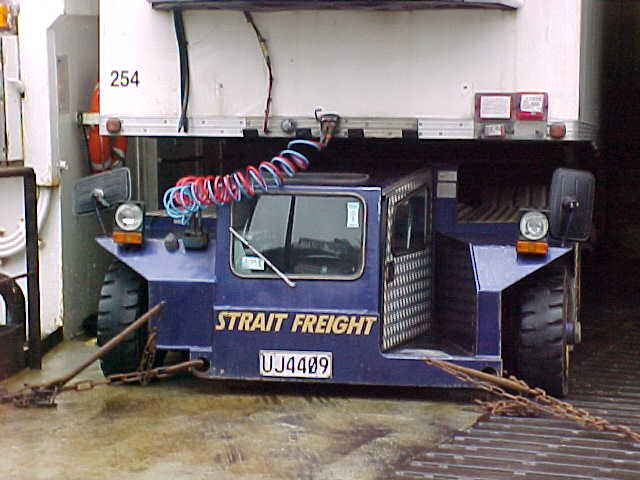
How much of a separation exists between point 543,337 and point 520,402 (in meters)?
0.58

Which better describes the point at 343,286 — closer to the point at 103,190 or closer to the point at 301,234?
the point at 301,234

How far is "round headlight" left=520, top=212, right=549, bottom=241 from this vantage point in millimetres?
7559

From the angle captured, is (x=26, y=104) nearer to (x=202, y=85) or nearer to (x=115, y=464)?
(x=202, y=85)

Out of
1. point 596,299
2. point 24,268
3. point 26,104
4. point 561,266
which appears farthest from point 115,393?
point 596,299

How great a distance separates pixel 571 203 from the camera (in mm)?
7406

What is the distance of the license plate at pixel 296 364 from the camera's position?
7.57 meters

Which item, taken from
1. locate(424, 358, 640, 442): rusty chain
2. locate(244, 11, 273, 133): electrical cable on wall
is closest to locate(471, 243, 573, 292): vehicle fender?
locate(424, 358, 640, 442): rusty chain

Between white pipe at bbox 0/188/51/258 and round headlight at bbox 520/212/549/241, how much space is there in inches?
140

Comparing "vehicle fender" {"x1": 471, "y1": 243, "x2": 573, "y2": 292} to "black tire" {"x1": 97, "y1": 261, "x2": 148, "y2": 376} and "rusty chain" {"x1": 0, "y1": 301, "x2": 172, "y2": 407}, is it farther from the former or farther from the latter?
"black tire" {"x1": 97, "y1": 261, "x2": 148, "y2": 376}

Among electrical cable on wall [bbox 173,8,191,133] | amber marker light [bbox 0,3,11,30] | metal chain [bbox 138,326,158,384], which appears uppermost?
amber marker light [bbox 0,3,11,30]

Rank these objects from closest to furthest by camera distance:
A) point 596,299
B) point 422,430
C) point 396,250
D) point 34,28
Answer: point 422,430 < point 396,250 < point 34,28 < point 596,299

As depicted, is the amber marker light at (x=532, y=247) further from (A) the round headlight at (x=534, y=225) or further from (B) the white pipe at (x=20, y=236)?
(B) the white pipe at (x=20, y=236)

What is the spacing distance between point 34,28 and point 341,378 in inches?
137

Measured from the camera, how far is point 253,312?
24.9 ft
